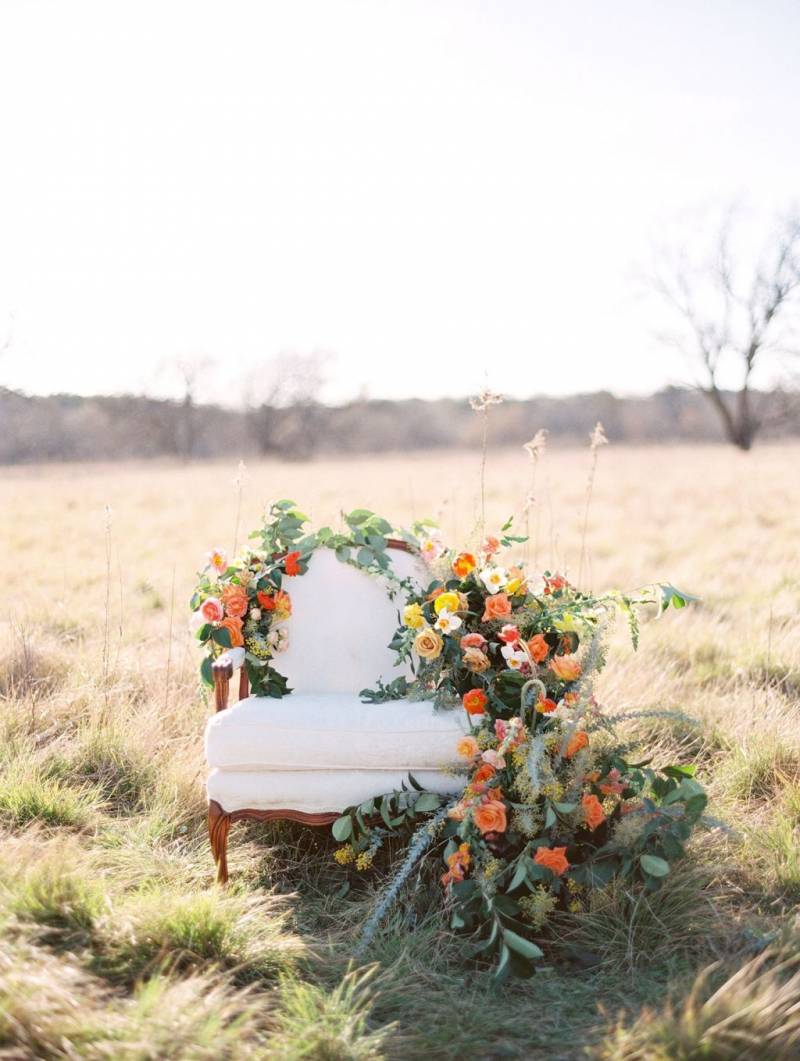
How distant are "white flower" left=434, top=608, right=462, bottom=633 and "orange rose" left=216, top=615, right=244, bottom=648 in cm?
67

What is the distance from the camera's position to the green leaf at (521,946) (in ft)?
7.01

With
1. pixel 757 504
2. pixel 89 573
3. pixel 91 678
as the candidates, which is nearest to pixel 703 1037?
pixel 91 678

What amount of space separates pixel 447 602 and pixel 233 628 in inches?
28.3

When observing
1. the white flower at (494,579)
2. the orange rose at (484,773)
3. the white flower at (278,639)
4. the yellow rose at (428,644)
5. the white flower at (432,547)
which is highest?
the white flower at (432,547)

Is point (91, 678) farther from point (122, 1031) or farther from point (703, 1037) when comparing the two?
point (703, 1037)

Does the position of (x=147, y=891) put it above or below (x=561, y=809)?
below

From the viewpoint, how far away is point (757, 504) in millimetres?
9930

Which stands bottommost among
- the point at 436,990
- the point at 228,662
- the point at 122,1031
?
the point at 436,990

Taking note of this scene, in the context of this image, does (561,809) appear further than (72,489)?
No

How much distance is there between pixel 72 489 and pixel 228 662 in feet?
33.5

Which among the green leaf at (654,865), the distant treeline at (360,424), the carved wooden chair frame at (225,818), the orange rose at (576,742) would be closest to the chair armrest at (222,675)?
the carved wooden chair frame at (225,818)

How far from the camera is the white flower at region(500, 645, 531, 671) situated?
273 centimetres

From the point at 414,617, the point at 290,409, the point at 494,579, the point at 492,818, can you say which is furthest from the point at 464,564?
the point at 290,409

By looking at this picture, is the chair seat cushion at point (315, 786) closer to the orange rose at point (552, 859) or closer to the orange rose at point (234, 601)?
the orange rose at point (552, 859)
